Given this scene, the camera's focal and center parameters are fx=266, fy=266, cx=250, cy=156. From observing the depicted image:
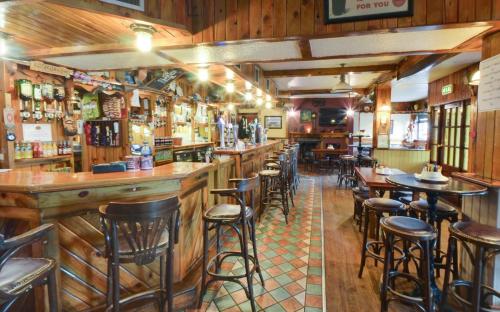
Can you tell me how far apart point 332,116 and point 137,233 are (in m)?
11.1

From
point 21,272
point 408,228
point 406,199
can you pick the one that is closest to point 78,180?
point 21,272

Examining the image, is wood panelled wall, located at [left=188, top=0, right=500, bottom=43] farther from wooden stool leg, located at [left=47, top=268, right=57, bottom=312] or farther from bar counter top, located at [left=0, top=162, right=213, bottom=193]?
wooden stool leg, located at [left=47, top=268, right=57, bottom=312]

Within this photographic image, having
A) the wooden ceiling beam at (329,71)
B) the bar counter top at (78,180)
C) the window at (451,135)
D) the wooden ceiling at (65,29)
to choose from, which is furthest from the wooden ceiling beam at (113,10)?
the window at (451,135)

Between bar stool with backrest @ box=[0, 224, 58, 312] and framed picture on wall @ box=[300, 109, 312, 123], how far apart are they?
11.1 meters

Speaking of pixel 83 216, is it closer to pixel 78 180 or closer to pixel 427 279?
pixel 78 180

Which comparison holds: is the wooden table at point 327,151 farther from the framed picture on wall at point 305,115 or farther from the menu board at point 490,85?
the menu board at point 490,85

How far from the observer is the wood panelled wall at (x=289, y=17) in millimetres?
2123

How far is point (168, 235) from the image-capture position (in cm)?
172

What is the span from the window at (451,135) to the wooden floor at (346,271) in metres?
2.62

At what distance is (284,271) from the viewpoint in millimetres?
2764

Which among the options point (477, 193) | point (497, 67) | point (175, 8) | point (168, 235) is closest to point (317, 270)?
point (477, 193)

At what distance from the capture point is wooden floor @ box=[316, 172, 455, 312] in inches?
89.2

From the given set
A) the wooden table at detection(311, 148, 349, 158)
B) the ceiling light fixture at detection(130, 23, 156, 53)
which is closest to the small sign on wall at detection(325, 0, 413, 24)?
the ceiling light fixture at detection(130, 23, 156, 53)

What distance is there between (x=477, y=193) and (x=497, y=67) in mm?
1043
